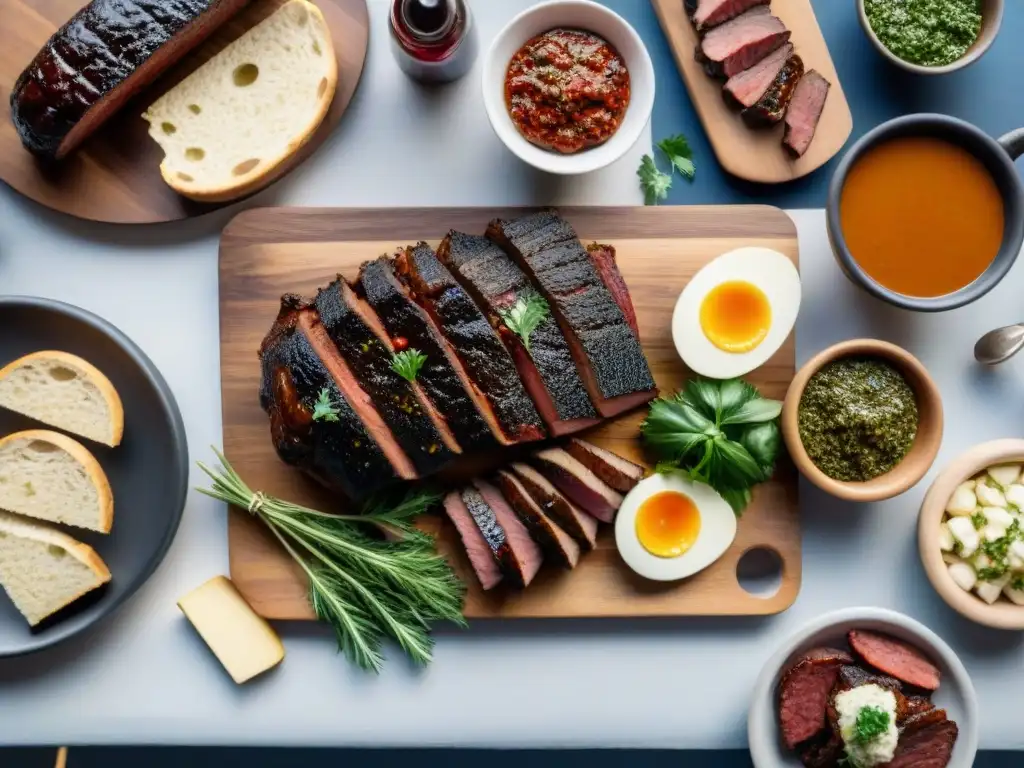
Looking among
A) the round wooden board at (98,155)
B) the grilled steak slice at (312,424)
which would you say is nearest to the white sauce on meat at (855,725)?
the grilled steak slice at (312,424)

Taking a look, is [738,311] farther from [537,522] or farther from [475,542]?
[475,542]

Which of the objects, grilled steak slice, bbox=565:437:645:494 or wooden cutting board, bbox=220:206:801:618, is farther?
wooden cutting board, bbox=220:206:801:618

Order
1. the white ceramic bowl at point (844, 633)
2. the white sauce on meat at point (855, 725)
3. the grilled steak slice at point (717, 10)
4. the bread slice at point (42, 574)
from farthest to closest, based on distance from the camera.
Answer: the grilled steak slice at point (717, 10) → the bread slice at point (42, 574) → the white ceramic bowl at point (844, 633) → the white sauce on meat at point (855, 725)

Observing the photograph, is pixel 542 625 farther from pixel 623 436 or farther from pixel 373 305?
pixel 373 305

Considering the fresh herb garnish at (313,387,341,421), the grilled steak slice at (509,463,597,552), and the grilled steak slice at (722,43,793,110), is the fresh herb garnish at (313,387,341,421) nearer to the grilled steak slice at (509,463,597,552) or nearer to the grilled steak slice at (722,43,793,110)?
A: the grilled steak slice at (509,463,597,552)

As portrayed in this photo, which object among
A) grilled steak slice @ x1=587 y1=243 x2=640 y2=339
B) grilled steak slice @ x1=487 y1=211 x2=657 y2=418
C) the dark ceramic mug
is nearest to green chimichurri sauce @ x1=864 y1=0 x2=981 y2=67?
the dark ceramic mug

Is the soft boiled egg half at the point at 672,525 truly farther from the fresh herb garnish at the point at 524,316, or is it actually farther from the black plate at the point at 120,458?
the black plate at the point at 120,458

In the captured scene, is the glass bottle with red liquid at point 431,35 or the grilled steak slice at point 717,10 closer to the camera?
the glass bottle with red liquid at point 431,35

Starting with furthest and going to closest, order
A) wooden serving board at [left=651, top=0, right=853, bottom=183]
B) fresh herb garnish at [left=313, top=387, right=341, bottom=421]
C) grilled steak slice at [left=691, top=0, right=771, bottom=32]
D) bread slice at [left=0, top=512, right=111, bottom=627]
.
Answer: wooden serving board at [left=651, top=0, right=853, bottom=183]
grilled steak slice at [left=691, top=0, right=771, bottom=32]
bread slice at [left=0, top=512, right=111, bottom=627]
fresh herb garnish at [left=313, top=387, right=341, bottom=421]
